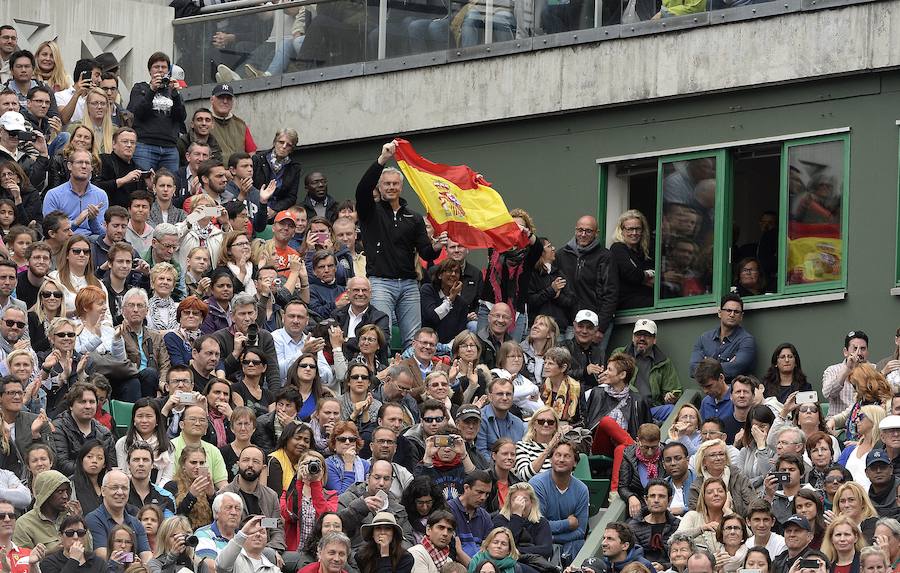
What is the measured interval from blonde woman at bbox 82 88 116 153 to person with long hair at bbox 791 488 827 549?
32.1 feet

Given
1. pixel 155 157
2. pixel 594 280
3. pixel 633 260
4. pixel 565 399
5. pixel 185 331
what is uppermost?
pixel 155 157

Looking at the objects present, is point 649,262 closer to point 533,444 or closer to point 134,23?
point 533,444

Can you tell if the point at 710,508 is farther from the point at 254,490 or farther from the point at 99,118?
the point at 99,118

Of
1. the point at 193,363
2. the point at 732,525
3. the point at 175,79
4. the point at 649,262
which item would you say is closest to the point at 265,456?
the point at 193,363

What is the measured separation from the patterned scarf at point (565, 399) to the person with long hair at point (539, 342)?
72cm

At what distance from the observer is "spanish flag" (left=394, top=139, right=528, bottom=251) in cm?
2933

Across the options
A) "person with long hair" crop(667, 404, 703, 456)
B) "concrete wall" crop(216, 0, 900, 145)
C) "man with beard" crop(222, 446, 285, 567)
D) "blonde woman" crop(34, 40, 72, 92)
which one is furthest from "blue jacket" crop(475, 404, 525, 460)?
"blonde woman" crop(34, 40, 72, 92)

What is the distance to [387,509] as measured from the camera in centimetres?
2419

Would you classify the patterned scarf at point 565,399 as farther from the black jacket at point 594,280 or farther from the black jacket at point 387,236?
the black jacket at point 387,236

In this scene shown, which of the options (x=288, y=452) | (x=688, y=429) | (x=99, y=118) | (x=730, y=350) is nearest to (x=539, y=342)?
(x=730, y=350)

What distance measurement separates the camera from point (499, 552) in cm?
→ 2403

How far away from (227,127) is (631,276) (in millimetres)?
5473

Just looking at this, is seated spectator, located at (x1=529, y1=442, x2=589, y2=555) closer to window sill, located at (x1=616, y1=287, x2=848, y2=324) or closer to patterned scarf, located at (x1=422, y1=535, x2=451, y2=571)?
patterned scarf, located at (x1=422, y1=535, x2=451, y2=571)

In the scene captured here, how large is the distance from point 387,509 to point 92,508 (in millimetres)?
2663
